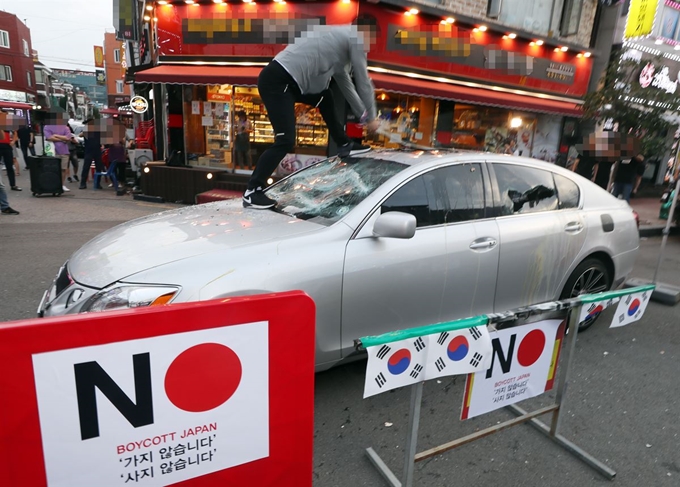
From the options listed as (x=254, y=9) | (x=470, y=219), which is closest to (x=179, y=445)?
(x=470, y=219)

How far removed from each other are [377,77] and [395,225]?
750 centimetres

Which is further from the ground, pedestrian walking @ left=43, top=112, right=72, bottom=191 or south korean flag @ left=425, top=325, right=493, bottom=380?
south korean flag @ left=425, top=325, right=493, bottom=380

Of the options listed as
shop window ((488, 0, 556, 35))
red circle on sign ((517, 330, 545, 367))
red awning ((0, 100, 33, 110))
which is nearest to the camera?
red circle on sign ((517, 330, 545, 367))

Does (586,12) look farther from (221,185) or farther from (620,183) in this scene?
(221,185)

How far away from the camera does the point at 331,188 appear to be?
345 cm

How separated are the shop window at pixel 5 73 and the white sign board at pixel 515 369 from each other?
2322 inches

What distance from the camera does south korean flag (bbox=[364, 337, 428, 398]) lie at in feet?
6.18

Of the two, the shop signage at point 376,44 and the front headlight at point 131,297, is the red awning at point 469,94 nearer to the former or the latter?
the shop signage at point 376,44

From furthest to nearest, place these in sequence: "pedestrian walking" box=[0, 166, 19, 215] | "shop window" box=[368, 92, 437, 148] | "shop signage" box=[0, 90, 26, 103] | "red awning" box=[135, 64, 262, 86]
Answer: "shop signage" box=[0, 90, 26, 103]
"shop window" box=[368, 92, 437, 148]
"red awning" box=[135, 64, 262, 86]
"pedestrian walking" box=[0, 166, 19, 215]

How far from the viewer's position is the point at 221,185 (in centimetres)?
987

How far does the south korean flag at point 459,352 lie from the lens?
203cm

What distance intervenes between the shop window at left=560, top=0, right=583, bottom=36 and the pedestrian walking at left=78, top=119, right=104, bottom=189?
1319 centimetres

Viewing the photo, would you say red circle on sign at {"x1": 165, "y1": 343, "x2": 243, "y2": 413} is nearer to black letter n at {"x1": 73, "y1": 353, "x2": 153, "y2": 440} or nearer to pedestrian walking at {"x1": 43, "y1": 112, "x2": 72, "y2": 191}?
black letter n at {"x1": 73, "y1": 353, "x2": 153, "y2": 440}

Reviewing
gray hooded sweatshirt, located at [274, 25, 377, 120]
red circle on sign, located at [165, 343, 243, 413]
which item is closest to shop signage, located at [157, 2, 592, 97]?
gray hooded sweatshirt, located at [274, 25, 377, 120]
